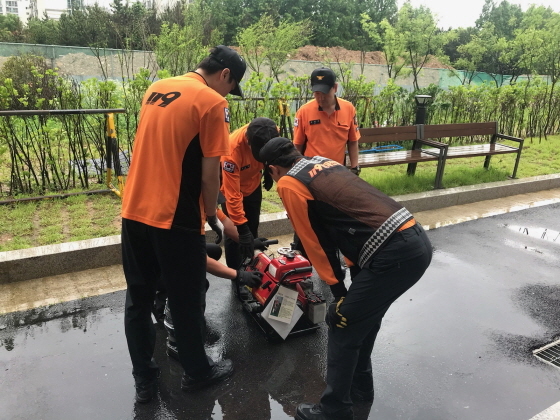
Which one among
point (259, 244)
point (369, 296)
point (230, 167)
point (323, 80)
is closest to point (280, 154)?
point (369, 296)

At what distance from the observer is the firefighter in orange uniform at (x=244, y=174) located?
324 cm

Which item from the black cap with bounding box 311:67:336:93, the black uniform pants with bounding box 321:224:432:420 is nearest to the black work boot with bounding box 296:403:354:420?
the black uniform pants with bounding box 321:224:432:420

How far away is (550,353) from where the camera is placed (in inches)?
140

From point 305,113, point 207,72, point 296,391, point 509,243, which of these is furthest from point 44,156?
point 509,243

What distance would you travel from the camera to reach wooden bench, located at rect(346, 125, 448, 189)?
6975 millimetres

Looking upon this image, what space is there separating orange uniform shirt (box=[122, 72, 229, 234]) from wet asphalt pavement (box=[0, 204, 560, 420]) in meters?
1.22

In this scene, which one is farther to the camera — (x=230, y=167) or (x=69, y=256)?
(x=69, y=256)

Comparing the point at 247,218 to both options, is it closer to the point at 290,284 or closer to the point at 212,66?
the point at 290,284

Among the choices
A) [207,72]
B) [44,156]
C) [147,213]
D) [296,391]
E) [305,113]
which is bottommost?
[296,391]

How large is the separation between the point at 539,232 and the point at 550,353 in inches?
119

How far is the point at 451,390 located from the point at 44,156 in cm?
550

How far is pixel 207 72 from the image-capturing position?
264cm

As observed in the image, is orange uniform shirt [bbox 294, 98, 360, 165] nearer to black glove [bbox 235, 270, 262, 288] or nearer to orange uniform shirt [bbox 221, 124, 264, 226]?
orange uniform shirt [bbox 221, 124, 264, 226]

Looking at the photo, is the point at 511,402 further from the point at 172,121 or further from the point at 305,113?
the point at 305,113
